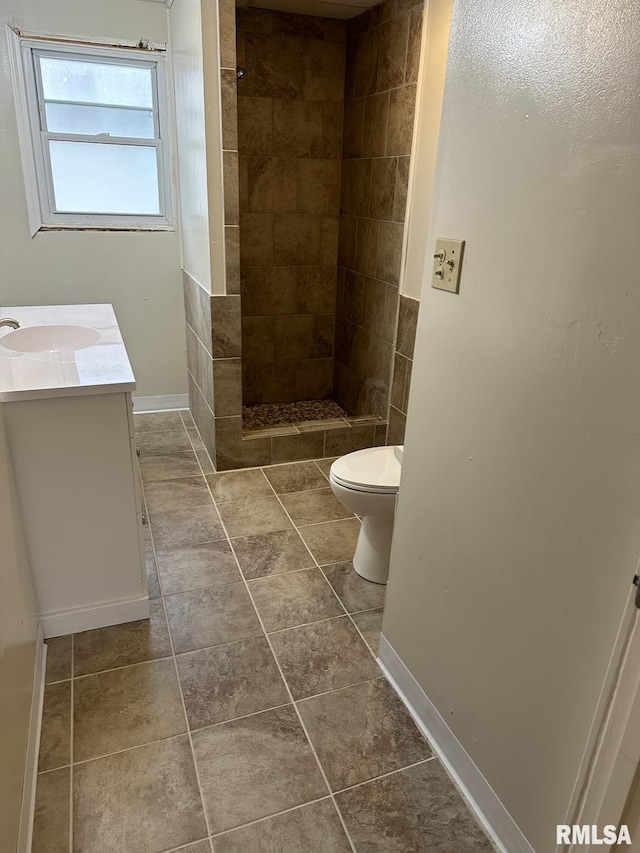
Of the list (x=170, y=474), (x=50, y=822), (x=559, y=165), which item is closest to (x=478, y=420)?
(x=559, y=165)

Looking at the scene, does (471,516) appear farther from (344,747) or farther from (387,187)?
(387,187)

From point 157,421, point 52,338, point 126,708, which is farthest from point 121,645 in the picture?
point 157,421

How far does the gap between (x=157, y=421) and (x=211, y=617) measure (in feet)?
6.32

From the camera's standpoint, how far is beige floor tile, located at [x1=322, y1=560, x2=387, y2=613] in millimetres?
2188

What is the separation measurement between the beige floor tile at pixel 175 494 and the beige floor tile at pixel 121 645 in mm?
714

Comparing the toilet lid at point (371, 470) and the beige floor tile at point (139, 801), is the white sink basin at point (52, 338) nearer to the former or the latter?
the toilet lid at point (371, 470)

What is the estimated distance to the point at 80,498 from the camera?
1859 mm

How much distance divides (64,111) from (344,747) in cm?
334

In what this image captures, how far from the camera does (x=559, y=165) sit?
3.39 feet

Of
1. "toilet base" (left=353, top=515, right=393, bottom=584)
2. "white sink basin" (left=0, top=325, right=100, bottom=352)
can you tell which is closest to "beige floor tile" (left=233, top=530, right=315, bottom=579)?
"toilet base" (left=353, top=515, right=393, bottom=584)

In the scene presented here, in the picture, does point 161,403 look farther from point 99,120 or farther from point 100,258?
point 99,120

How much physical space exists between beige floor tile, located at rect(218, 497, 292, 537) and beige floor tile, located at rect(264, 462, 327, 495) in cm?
14

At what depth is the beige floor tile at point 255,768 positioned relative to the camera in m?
1.45

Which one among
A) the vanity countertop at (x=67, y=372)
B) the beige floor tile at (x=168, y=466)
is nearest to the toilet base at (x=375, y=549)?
the vanity countertop at (x=67, y=372)
